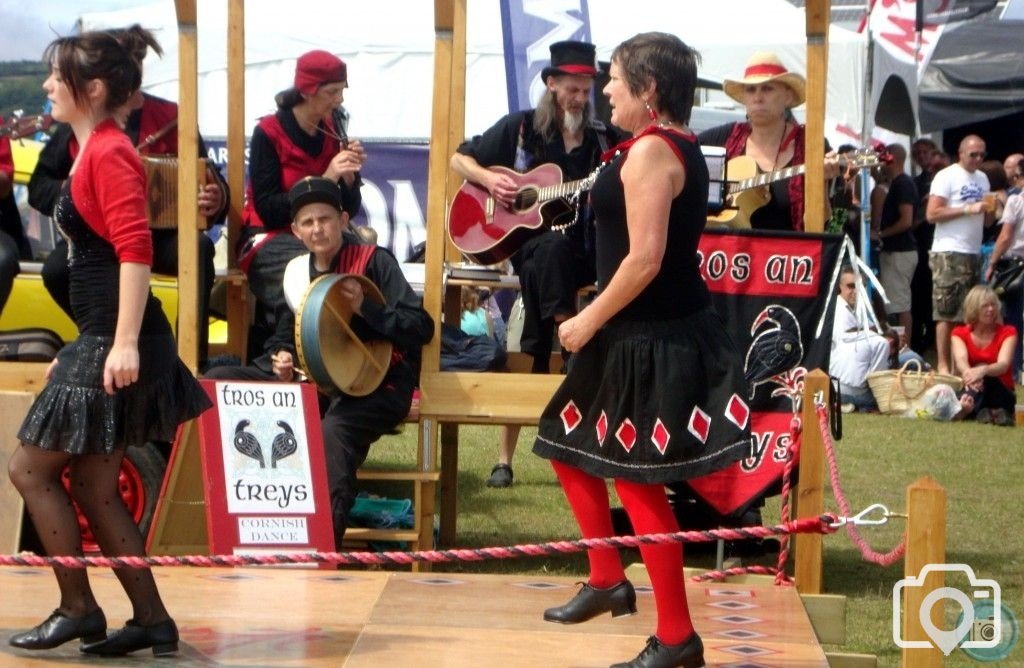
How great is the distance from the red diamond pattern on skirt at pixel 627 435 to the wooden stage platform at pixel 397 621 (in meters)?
0.69

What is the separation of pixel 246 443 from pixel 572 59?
2214 millimetres

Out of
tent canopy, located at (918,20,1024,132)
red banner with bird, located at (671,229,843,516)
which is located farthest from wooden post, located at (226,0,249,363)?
tent canopy, located at (918,20,1024,132)

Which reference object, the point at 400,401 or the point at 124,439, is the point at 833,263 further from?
the point at 124,439

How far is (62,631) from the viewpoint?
441 centimetres

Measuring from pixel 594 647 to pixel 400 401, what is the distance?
6.65ft

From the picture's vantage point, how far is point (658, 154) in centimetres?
413

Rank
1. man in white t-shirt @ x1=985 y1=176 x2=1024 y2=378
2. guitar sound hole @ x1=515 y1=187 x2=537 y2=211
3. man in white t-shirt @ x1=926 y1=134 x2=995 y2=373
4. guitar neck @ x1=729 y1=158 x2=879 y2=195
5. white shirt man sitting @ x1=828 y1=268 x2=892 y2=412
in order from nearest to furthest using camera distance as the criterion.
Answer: guitar neck @ x1=729 y1=158 x2=879 y2=195, guitar sound hole @ x1=515 y1=187 x2=537 y2=211, white shirt man sitting @ x1=828 y1=268 x2=892 y2=412, man in white t-shirt @ x1=926 y1=134 x2=995 y2=373, man in white t-shirt @ x1=985 y1=176 x2=1024 y2=378

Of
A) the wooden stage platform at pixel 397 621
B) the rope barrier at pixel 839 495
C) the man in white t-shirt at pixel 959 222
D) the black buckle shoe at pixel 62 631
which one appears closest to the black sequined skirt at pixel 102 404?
the black buckle shoe at pixel 62 631

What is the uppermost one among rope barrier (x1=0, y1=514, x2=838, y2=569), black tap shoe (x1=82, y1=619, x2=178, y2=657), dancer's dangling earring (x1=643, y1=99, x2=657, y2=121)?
dancer's dangling earring (x1=643, y1=99, x2=657, y2=121)

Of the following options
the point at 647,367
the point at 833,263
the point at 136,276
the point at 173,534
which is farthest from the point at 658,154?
the point at 173,534

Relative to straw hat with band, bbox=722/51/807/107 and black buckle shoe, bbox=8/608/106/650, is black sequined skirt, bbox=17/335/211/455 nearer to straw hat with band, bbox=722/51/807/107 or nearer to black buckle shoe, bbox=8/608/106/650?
black buckle shoe, bbox=8/608/106/650

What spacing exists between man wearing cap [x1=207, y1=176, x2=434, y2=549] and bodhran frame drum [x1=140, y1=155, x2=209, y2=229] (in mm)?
482

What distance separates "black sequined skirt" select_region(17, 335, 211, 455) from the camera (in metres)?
4.26

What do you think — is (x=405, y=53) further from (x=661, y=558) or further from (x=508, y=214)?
(x=661, y=558)
